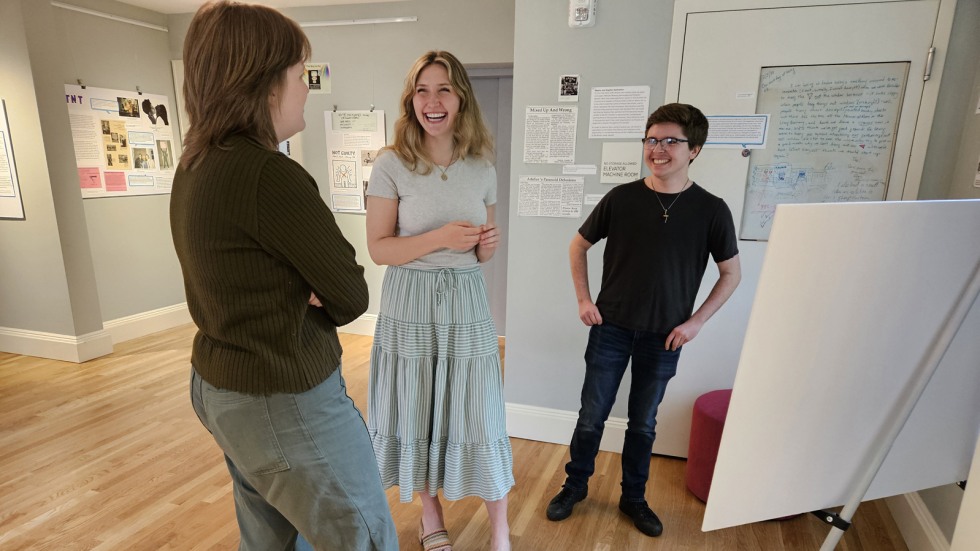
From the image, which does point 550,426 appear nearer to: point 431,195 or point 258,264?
point 431,195

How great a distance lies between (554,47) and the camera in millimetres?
2338

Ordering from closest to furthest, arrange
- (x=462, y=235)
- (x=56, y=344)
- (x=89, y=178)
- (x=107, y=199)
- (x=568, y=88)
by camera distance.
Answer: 1. (x=462, y=235)
2. (x=568, y=88)
3. (x=56, y=344)
4. (x=89, y=178)
5. (x=107, y=199)

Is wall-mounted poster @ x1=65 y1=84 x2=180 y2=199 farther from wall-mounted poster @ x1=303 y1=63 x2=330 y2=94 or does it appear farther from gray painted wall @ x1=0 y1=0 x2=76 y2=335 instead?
wall-mounted poster @ x1=303 y1=63 x2=330 y2=94

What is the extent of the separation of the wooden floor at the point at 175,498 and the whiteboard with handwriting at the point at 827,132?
4.10ft

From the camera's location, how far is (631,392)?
6.45ft

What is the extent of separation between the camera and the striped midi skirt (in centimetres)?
158

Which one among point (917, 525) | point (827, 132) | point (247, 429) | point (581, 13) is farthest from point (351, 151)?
point (917, 525)

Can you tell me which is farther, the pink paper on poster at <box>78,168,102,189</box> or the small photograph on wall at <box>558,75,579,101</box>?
the pink paper on poster at <box>78,168,102,189</box>

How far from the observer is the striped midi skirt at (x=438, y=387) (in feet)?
5.19

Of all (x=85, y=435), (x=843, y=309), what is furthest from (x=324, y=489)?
(x=85, y=435)

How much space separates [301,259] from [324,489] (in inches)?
18.1

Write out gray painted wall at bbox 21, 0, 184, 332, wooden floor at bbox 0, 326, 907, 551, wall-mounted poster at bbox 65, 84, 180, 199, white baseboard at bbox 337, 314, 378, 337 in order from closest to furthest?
wooden floor at bbox 0, 326, 907, 551, gray painted wall at bbox 21, 0, 184, 332, wall-mounted poster at bbox 65, 84, 180, 199, white baseboard at bbox 337, 314, 378, 337

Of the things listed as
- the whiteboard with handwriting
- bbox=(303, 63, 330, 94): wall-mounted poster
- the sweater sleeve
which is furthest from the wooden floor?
bbox=(303, 63, 330, 94): wall-mounted poster

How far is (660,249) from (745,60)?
1.00 metres
